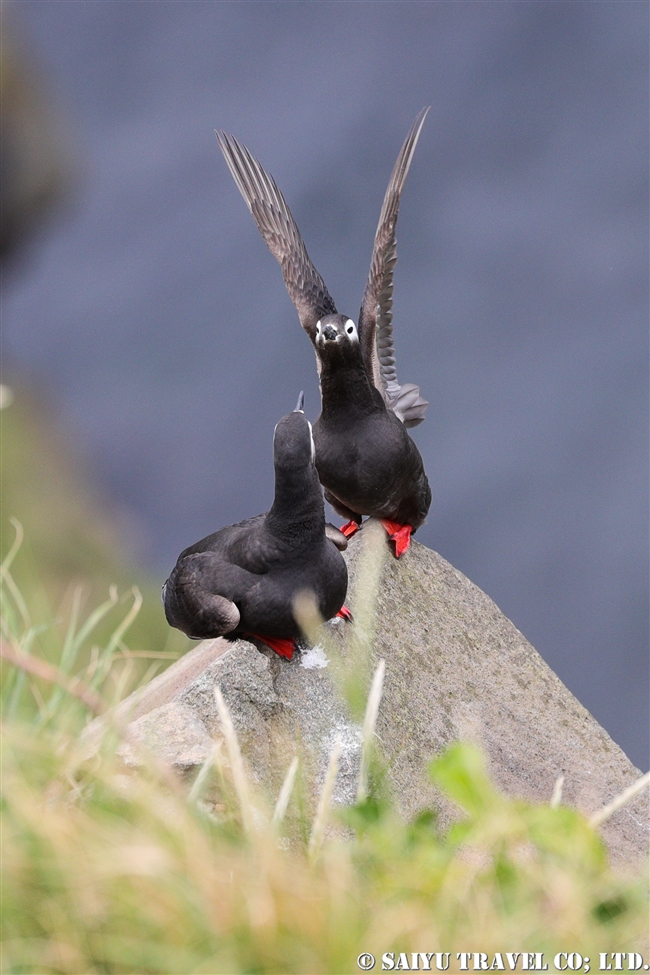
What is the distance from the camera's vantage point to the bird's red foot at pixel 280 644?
5.84m

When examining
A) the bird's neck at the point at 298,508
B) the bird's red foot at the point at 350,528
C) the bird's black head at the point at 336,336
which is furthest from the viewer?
the bird's red foot at the point at 350,528

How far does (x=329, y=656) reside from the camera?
5.78 meters

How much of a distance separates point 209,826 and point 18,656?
813 mm

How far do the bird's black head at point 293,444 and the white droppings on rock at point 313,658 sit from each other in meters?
1.06

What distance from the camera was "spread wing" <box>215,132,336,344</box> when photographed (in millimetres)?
7914

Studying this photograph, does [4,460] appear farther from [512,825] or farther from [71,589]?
[512,825]

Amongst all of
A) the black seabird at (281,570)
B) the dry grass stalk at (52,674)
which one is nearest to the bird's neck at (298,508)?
the black seabird at (281,570)

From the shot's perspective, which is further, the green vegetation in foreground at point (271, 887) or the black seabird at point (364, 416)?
the black seabird at point (364, 416)

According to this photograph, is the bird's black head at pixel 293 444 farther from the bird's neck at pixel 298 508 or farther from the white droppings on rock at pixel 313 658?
the white droppings on rock at pixel 313 658

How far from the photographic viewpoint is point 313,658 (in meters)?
5.85

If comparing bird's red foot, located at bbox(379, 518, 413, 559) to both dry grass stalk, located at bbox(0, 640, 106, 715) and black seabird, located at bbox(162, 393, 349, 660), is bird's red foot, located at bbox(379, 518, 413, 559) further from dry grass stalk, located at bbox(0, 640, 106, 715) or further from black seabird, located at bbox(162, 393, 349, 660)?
dry grass stalk, located at bbox(0, 640, 106, 715)

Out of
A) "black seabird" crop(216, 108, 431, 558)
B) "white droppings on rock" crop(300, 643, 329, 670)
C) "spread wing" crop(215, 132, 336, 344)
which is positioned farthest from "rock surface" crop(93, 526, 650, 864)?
"spread wing" crop(215, 132, 336, 344)

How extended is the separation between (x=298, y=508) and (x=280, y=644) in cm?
80

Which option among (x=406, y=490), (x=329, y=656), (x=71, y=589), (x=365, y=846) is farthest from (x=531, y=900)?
(x=71, y=589)
